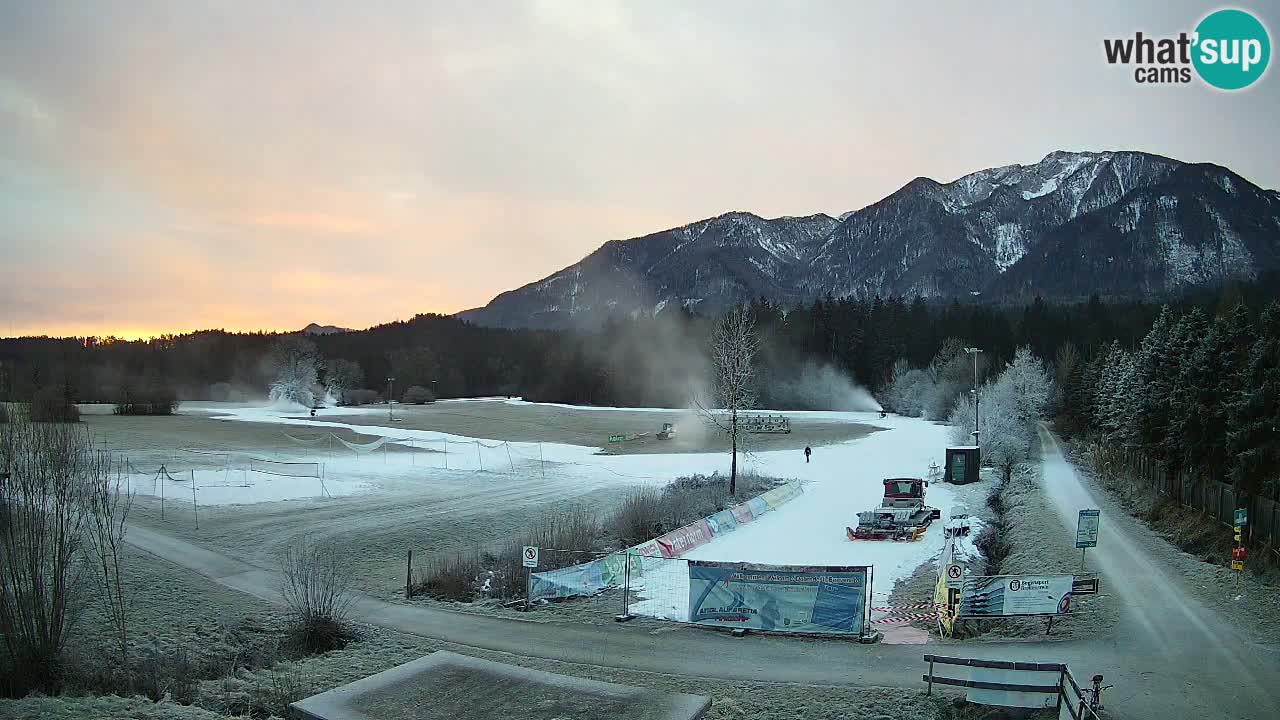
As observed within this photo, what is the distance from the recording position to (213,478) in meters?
42.0

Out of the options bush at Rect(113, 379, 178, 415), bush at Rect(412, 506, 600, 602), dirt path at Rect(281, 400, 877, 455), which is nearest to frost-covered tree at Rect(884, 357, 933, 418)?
dirt path at Rect(281, 400, 877, 455)

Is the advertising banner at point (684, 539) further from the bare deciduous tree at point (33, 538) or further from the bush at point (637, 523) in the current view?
the bare deciduous tree at point (33, 538)

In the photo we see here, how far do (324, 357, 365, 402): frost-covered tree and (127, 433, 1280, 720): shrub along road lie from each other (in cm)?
13469

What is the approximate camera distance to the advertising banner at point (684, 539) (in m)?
26.0

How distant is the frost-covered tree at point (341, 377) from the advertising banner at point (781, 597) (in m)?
138

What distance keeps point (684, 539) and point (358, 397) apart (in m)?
141

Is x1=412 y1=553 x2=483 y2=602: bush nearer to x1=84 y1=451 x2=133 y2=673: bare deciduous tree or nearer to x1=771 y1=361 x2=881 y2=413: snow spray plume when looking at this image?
x1=84 y1=451 x2=133 y2=673: bare deciduous tree

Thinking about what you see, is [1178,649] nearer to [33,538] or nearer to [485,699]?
[485,699]

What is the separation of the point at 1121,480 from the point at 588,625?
1452 inches

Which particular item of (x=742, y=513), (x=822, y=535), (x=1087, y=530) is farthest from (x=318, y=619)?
(x=742, y=513)

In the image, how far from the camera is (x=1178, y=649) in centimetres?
1509

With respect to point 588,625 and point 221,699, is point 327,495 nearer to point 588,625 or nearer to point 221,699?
point 588,625

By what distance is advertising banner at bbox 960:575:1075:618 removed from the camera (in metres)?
16.8

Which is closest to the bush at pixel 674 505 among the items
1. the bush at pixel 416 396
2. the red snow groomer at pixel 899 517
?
the red snow groomer at pixel 899 517
